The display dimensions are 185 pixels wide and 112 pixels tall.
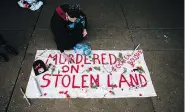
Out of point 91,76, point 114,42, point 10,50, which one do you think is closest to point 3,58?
point 10,50

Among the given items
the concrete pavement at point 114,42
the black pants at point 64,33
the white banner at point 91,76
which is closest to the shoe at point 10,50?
the concrete pavement at point 114,42

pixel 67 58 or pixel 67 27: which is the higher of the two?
pixel 67 27

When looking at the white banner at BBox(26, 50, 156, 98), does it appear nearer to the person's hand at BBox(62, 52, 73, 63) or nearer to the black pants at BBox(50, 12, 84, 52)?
the person's hand at BBox(62, 52, 73, 63)

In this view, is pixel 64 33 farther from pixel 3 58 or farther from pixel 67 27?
pixel 3 58

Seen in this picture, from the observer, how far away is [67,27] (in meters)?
3.44

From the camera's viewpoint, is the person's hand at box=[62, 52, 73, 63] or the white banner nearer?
the white banner

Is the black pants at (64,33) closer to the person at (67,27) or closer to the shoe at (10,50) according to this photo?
the person at (67,27)

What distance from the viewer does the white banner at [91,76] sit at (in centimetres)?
296

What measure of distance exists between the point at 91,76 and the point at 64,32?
832 millimetres

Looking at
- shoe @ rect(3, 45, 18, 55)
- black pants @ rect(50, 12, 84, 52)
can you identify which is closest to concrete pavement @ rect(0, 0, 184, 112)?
shoe @ rect(3, 45, 18, 55)

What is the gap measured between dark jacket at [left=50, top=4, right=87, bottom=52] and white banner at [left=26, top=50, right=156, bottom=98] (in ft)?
0.51

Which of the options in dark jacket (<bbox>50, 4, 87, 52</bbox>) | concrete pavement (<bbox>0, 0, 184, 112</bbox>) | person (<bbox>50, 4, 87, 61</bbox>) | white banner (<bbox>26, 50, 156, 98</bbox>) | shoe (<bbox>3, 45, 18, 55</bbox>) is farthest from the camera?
shoe (<bbox>3, 45, 18, 55</bbox>)

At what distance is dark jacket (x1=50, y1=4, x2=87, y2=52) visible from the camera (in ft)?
10.9

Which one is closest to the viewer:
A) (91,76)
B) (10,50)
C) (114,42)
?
(91,76)
